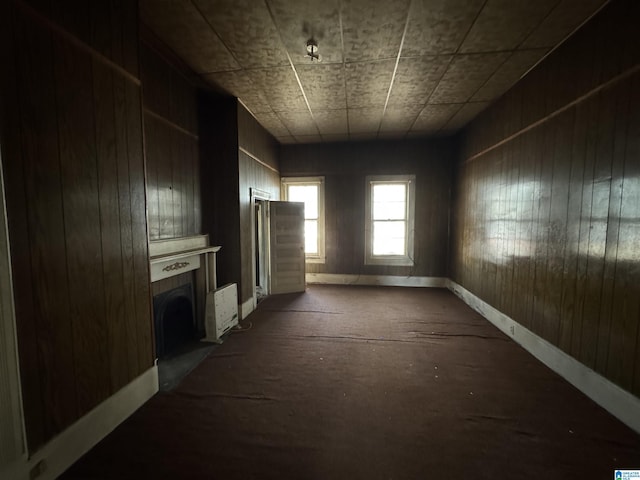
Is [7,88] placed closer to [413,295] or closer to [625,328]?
[625,328]

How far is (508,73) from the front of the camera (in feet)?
9.38

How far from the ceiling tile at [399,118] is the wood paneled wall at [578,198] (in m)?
1.05

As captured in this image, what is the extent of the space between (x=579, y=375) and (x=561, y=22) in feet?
9.10

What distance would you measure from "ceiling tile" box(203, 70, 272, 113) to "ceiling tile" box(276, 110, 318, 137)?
42cm

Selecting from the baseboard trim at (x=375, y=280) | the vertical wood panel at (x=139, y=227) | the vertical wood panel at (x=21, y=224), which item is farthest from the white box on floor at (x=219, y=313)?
the baseboard trim at (x=375, y=280)

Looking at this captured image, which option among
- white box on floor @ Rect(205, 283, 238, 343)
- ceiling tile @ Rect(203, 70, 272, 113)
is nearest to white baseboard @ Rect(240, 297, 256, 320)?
white box on floor @ Rect(205, 283, 238, 343)

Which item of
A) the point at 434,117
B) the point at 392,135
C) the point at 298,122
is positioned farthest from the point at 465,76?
the point at 298,122

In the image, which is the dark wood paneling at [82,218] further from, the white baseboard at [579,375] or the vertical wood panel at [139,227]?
the white baseboard at [579,375]

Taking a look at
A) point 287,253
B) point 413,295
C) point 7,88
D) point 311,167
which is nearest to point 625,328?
point 413,295

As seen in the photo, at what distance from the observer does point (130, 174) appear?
1895 mm

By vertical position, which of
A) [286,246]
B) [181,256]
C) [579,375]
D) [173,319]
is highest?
[181,256]

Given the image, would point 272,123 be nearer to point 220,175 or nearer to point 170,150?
point 220,175

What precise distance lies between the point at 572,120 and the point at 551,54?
2.47 ft

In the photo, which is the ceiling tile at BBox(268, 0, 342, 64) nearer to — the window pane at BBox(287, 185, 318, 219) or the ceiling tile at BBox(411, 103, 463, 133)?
the ceiling tile at BBox(411, 103, 463, 133)
